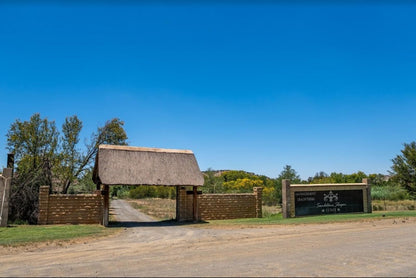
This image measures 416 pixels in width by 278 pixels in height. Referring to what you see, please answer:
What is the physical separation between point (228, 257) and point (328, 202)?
57.5ft

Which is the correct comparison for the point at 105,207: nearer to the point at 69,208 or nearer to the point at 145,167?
the point at 69,208

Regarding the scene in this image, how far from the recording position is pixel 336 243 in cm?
1230

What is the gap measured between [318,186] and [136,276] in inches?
777

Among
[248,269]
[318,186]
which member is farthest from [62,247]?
[318,186]

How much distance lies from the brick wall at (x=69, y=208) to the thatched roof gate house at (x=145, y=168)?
113 cm

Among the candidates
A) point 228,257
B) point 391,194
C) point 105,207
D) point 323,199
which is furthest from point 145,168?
point 391,194

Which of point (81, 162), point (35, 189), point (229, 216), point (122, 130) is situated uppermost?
point (122, 130)

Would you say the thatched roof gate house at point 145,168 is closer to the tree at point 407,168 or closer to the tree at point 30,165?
the tree at point 30,165

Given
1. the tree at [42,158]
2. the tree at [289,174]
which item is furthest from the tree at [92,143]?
Answer: the tree at [289,174]

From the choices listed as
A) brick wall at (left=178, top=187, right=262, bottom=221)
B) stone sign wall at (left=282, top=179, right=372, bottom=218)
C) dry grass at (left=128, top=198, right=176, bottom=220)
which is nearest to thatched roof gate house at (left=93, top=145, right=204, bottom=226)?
brick wall at (left=178, top=187, right=262, bottom=221)

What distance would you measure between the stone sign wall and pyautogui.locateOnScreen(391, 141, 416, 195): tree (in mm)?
10022

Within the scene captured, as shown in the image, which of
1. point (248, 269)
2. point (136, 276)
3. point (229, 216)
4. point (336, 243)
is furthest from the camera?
point (229, 216)

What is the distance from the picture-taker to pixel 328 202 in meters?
25.4

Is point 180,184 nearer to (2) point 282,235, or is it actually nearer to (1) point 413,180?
(2) point 282,235
